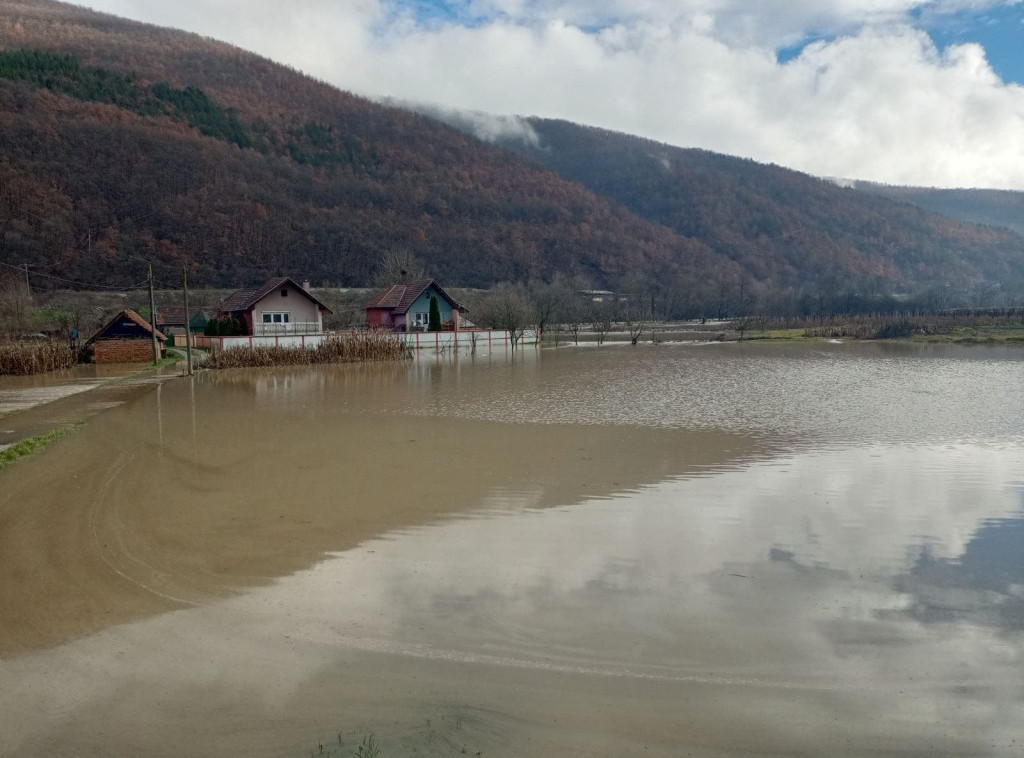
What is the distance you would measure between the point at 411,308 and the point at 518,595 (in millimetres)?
47307

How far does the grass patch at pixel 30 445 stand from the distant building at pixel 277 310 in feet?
104

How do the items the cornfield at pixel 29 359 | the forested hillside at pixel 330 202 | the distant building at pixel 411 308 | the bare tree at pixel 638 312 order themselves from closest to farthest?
the cornfield at pixel 29 359 < the distant building at pixel 411 308 < the forested hillside at pixel 330 202 < the bare tree at pixel 638 312

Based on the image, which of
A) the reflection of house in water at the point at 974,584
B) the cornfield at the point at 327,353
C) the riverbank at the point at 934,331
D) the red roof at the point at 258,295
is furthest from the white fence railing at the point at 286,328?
the reflection of house in water at the point at 974,584

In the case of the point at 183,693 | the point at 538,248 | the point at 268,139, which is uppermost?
the point at 268,139

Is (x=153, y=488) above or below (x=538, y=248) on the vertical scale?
below

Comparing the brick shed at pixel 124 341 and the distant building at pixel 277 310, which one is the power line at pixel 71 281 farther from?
the brick shed at pixel 124 341

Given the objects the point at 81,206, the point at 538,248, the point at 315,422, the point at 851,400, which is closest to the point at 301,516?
the point at 315,422

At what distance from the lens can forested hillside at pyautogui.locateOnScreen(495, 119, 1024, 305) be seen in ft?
523

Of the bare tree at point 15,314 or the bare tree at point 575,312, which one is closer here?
the bare tree at point 15,314

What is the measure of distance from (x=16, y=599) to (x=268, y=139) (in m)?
150

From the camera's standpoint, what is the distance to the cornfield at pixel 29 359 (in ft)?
107

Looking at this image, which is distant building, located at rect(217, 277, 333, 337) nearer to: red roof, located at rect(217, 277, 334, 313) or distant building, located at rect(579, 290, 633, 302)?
red roof, located at rect(217, 277, 334, 313)

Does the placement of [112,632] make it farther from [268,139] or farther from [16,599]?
[268,139]

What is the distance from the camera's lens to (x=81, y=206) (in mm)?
88000
